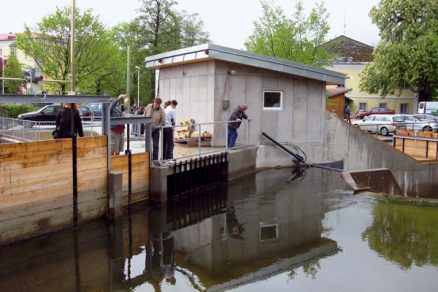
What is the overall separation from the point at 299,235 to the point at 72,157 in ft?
15.3

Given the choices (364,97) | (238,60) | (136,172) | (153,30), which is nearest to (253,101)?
(238,60)

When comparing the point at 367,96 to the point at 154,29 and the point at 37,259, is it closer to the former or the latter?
the point at 154,29

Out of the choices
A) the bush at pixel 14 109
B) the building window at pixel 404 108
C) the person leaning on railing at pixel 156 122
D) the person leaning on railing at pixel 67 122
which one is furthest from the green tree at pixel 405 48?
the person leaning on railing at pixel 67 122

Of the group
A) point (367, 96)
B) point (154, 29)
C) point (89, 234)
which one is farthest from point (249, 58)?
point (367, 96)

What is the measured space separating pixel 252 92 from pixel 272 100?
90 centimetres

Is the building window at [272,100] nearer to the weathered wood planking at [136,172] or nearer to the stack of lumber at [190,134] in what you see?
the stack of lumber at [190,134]

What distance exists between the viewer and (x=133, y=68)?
46219mm

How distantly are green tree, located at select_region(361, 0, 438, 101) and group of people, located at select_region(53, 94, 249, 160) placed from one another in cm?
3213

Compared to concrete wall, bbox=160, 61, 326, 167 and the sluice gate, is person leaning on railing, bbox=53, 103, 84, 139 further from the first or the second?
concrete wall, bbox=160, 61, 326, 167

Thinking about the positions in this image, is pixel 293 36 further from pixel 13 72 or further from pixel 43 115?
pixel 13 72

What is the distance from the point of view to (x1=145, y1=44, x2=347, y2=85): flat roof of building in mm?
14434

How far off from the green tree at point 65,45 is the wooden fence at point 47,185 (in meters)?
25.2

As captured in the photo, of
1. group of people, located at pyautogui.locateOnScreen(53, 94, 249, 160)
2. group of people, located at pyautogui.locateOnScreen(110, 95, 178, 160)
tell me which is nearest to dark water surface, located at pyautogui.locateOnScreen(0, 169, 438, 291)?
group of people, located at pyautogui.locateOnScreen(110, 95, 178, 160)

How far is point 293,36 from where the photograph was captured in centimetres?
2608
